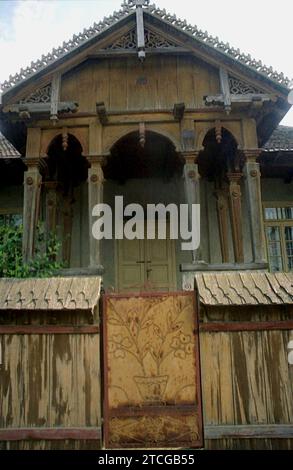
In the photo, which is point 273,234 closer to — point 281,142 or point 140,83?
point 281,142

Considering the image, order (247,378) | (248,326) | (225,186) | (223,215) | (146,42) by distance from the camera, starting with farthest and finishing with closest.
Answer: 1. (223,215)
2. (225,186)
3. (146,42)
4. (248,326)
5. (247,378)

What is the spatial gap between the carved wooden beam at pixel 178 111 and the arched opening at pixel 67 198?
2.19m

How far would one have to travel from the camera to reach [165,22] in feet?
29.5

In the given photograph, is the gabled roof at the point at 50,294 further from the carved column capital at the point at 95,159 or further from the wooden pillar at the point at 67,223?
the wooden pillar at the point at 67,223

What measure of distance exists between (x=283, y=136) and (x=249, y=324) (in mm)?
6984

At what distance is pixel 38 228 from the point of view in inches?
353

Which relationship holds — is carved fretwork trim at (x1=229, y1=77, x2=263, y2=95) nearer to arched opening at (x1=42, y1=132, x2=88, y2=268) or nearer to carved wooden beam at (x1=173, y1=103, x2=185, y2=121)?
carved wooden beam at (x1=173, y1=103, x2=185, y2=121)

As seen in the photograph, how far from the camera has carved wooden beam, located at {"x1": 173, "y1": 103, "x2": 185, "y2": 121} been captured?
8539 millimetres

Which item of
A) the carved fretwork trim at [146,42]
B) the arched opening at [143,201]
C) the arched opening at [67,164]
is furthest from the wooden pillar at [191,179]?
the arched opening at [67,164]

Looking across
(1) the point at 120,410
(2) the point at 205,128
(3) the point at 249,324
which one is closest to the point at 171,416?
(1) the point at 120,410

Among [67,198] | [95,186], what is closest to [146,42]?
[95,186]

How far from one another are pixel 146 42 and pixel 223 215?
403 centimetres

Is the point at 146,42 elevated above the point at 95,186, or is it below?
above

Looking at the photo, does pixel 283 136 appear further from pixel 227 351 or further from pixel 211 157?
pixel 227 351
